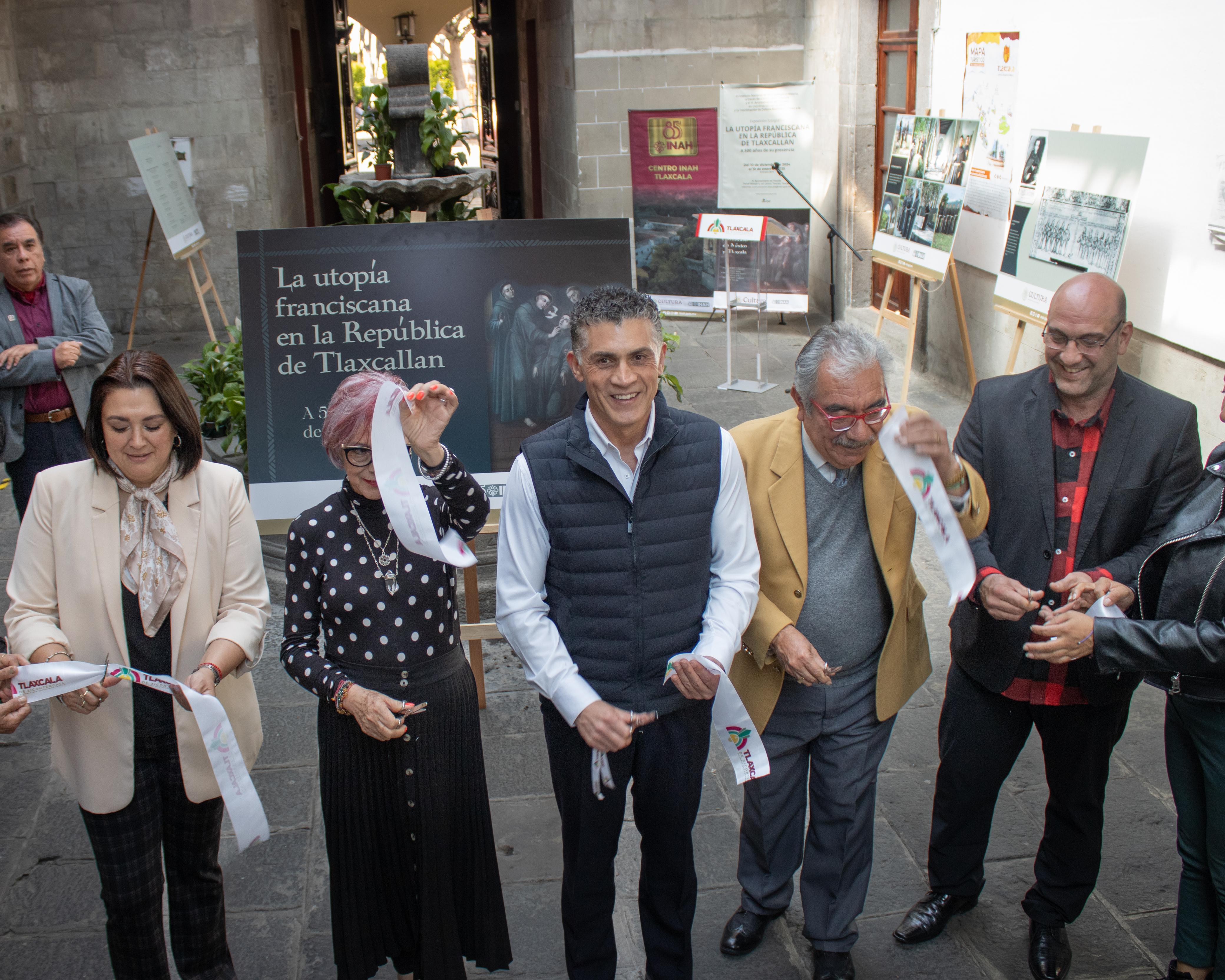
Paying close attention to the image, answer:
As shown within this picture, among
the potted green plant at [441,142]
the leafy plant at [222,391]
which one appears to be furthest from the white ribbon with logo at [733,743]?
the potted green plant at [441,142]

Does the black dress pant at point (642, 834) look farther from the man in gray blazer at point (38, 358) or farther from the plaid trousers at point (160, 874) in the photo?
the man in gray blazer at point (38, 358)

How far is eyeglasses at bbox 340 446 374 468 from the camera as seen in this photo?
2352 millimetres

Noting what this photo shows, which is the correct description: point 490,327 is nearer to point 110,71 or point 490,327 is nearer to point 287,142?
point 110,71

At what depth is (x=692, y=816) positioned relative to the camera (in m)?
2.51

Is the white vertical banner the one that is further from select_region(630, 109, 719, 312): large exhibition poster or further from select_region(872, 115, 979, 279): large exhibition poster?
select_region(872, 115, 979, 279): large exhibition poster

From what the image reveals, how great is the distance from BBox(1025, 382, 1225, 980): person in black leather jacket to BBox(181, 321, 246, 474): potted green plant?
3.91 m

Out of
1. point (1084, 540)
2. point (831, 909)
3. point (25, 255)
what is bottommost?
point (831, 909)

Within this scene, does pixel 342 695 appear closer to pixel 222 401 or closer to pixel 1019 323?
pixel 222 401

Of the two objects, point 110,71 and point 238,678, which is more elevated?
point 110,71

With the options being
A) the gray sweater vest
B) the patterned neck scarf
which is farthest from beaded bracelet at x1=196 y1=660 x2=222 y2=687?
the gray sweater vest

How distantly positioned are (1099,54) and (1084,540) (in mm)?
4392

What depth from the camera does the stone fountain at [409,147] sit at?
798 cm

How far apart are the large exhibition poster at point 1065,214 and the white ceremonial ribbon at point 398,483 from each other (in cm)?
374

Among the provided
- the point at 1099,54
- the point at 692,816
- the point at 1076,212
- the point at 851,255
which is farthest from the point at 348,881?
the point at 851,255
